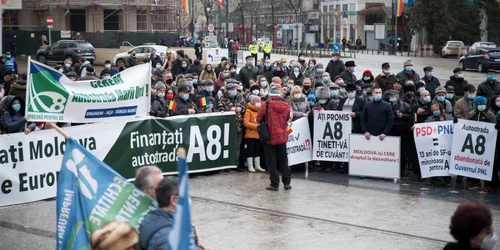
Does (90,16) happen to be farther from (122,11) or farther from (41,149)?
(41,149)

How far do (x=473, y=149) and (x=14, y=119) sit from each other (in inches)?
303

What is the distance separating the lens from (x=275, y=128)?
13.3 m

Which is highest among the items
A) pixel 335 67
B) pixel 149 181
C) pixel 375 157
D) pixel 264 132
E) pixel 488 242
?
pixel 335 67

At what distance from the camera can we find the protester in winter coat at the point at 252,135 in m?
15.2

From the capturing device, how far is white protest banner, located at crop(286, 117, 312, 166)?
15586mm

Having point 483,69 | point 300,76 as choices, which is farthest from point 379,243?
point 483,69

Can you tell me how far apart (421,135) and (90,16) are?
5093cm

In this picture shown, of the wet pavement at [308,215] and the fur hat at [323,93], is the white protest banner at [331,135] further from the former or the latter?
the wet pavement at [308,215]

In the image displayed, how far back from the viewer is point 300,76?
71.0 ft

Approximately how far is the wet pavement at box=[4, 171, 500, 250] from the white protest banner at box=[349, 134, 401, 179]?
0.18 m

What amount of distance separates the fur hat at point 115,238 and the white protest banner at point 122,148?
6.80 m

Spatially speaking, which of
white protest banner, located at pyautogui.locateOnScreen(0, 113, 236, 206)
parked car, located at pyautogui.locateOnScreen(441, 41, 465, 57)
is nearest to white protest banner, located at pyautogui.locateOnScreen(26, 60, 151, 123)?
white protest banner, located at pyautogui.locateOnScreen(0, 113, 236, 206)

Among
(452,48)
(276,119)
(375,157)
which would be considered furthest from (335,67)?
(452,48)

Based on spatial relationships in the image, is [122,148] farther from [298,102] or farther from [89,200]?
→ [89,200]
